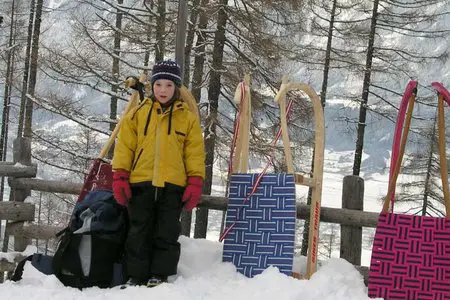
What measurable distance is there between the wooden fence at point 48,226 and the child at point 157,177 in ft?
3.10

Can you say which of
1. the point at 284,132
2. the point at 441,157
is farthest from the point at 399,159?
the point at 284,132

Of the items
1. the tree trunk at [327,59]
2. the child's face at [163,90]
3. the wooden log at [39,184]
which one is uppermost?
the tree trunk at [327,59]

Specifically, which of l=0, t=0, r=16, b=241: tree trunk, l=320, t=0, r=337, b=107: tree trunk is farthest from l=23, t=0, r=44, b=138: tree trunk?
l=320, t=0, r=337, b=107: tree trunk

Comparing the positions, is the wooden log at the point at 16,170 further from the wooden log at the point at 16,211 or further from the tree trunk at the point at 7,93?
the tree trunk at the point at 7,93

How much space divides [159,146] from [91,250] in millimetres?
932

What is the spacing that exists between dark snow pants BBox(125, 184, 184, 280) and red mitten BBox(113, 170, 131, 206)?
2.4 inches

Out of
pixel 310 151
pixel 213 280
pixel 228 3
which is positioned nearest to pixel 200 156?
pixel 213 280

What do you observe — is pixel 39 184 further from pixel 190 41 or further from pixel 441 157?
pixel 190 41

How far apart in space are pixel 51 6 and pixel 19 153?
11.4m

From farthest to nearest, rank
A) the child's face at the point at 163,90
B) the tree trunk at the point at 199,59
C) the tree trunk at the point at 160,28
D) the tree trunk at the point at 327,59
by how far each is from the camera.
Answer: the tree trunk at the point at 327,59 < the tree trunk at the point at 199,59 < the tree trunk at the point at 160,28 < the child's face at the point at 163,90

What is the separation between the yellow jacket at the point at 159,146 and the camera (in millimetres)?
3688

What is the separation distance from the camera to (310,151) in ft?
38.0

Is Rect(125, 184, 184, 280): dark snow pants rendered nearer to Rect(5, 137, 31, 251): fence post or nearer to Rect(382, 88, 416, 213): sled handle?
Rect(382, 88, 416, 213): sled handle

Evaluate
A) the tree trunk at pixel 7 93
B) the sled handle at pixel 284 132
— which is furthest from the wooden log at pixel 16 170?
the tree trunk at pixel 7 93
